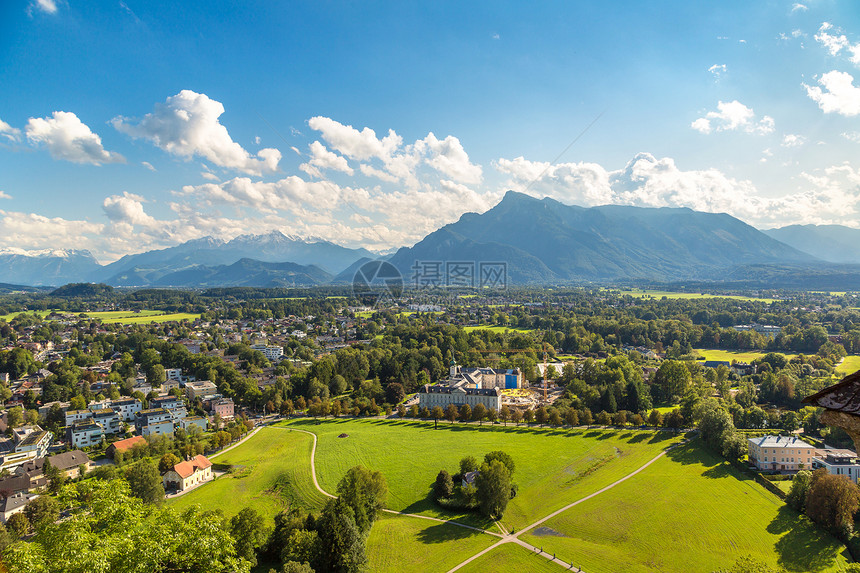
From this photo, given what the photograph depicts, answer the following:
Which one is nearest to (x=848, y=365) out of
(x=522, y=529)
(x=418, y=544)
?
(x=522, y=529)

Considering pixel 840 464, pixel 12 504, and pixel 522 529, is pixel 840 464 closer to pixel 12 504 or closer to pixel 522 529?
pixel 522 529

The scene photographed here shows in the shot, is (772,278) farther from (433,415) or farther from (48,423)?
(48,423)

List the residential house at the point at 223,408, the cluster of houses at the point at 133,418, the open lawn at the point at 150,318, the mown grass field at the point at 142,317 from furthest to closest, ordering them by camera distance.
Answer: the mown grass field at the point at 142,317
the open lawn at the point at 150,318
the residential house at the point at 223,408
the cluster of houses at the point at 133,418

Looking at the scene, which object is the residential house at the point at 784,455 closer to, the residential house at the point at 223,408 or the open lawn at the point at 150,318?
the residential house at the point at 223,408

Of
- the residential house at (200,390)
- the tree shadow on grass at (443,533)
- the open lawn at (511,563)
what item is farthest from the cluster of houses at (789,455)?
the residential house at (200,390)

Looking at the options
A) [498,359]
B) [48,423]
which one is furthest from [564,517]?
[48,423]

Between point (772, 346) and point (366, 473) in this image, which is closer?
point (366, 473)

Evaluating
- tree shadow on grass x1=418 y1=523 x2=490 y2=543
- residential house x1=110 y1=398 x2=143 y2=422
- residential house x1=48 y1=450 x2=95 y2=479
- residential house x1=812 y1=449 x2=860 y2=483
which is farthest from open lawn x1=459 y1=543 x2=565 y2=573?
residential house x1=110 y1=398 x2=143 y2=422
